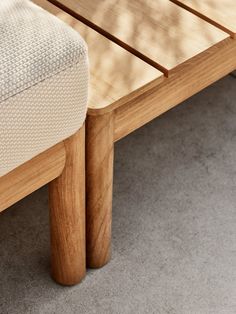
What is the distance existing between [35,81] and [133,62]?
0.85 ft

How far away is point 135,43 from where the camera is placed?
1.19m

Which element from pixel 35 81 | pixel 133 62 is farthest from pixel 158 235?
pixel 35 81

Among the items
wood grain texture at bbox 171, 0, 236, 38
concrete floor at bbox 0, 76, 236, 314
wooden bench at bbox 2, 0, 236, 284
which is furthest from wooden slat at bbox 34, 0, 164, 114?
concrete floor at bbox 0, 76, 236, 314

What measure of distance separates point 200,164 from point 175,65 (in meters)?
0.46

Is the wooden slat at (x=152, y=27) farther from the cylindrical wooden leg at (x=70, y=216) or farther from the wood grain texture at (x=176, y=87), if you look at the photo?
the cylindrical wooden leg at (x=70, y=216)

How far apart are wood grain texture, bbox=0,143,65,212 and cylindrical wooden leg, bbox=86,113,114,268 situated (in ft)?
0.22

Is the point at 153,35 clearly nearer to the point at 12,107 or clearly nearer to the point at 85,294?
the point at 12,107

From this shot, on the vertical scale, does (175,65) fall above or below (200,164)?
above

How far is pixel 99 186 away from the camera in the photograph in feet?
3.88

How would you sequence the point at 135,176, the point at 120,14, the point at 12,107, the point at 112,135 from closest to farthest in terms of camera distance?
1. the point at 12,107
2. the point at 112,135
3. the point at 120,14
4. the point at 135,176

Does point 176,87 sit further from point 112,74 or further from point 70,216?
point 70,216

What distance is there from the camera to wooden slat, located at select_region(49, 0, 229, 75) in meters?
1.17

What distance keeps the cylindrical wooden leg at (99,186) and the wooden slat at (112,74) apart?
0.10 ft

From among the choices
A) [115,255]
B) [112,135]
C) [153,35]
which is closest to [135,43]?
[153,35]
